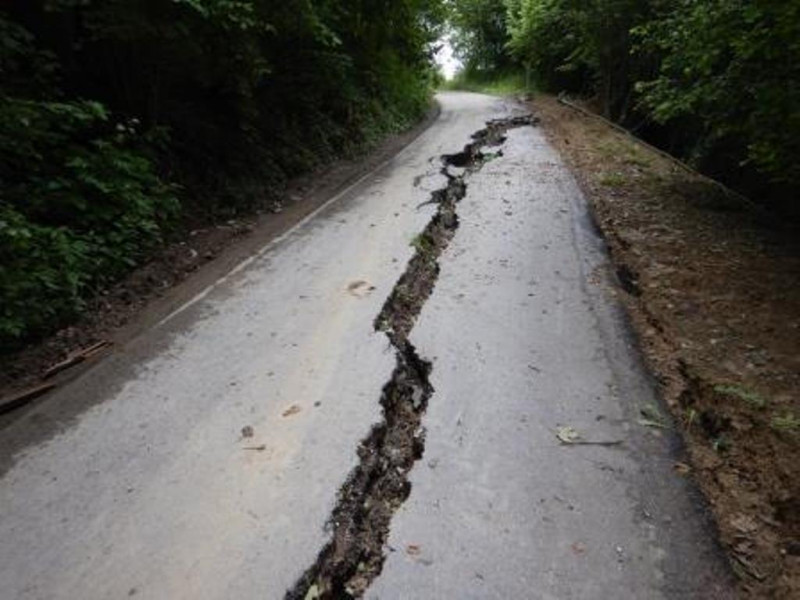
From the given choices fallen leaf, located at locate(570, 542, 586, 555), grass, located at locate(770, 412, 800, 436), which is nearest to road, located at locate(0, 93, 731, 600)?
fallen leaf, located at locate(570, 542, 586, 555)

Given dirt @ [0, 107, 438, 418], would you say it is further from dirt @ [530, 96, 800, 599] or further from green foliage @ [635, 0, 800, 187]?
green foliage @ [635, 0, 800, 187]

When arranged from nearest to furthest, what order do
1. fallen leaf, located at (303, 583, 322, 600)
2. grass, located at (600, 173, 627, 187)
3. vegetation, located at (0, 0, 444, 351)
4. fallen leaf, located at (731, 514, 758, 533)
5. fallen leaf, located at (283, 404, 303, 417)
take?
1. fallen leaf, located at (303, 583, 322, 600)
2. fallen leaf, located at (731, 514, 758, 533)
3. fallen leaf, located at (283, 404, 303, 417)
4. vegetation, located at (0, 0, 444, 351)
5. grass, located at (600, 173, 627, 187)

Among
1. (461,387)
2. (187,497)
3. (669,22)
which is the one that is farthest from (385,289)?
(669,22)

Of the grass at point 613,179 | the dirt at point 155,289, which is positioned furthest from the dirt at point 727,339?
the dirt at point 155,289

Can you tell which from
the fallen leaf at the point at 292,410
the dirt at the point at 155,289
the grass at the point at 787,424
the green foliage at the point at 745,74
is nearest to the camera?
the grass at the point at 787,424

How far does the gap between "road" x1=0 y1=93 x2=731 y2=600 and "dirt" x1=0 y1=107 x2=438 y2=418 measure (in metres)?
0.23

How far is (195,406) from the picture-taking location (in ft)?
13.0

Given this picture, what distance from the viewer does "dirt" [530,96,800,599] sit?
2.96 metres

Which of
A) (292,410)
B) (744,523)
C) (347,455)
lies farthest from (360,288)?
(744,523)

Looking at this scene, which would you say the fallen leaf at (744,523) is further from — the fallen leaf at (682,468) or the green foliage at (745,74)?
the green foliage at (745,74)

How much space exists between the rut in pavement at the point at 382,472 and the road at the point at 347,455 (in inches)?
1.7

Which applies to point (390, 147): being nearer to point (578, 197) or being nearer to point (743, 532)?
point (578, 197)

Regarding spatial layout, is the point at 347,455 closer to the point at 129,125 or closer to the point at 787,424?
the point at 787,424

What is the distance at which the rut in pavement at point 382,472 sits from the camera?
2.72 metres
